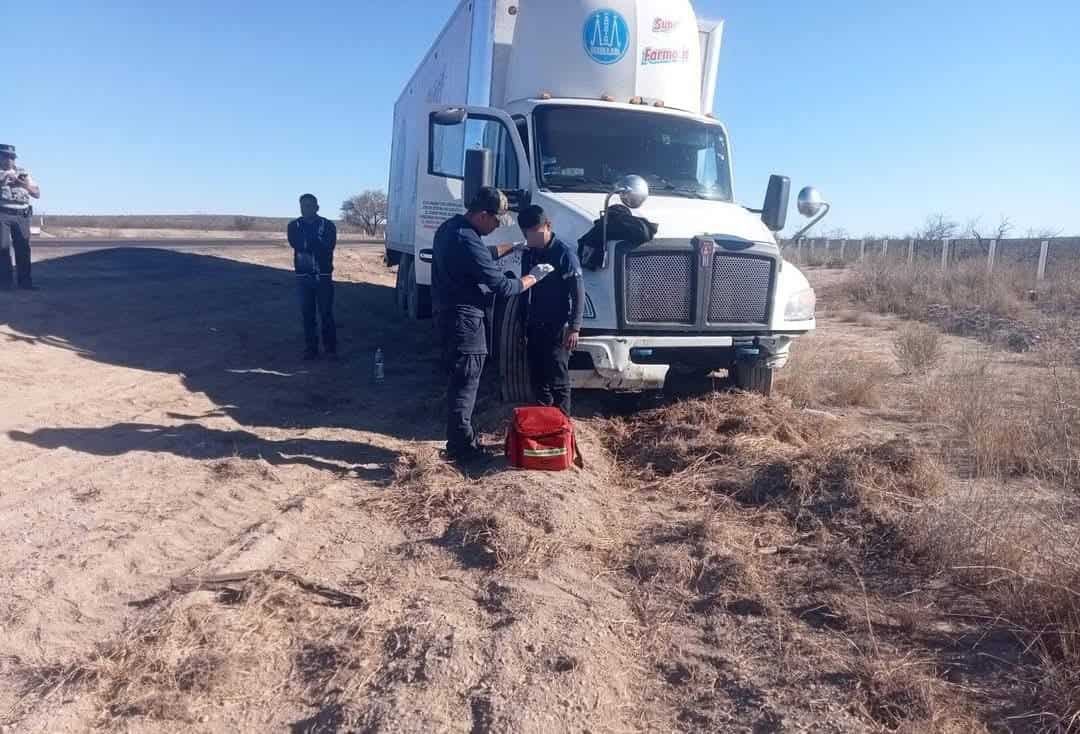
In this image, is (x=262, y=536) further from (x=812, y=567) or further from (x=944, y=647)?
(x=944, y=647)

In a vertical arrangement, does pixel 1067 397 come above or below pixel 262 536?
above

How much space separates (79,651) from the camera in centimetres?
342

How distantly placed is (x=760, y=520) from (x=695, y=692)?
6.44ft

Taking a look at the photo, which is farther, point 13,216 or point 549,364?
point 13,216

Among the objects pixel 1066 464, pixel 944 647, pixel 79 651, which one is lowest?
pixel 79 651

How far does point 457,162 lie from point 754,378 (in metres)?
4.33

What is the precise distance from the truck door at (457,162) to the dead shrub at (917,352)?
19.2 feet

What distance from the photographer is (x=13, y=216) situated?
11.4 m

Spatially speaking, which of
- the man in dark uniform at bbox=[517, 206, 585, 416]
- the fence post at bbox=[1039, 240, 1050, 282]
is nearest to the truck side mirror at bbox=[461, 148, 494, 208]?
the man in dark uniform at bbox=[517, 206, 585, 416]

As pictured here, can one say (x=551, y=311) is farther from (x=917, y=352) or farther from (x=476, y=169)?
(x=917, y=352)

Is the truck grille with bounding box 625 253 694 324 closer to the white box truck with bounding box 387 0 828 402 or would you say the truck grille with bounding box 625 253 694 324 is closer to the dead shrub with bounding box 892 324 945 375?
the white box truck with bounding box 387 0 828 402

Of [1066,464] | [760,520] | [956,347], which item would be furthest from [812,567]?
[956,347]

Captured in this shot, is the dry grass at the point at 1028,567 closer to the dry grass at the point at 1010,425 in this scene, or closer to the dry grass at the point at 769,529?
the dry grass at the point at 769,529

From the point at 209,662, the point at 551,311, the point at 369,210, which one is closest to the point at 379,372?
the point at 551,311
